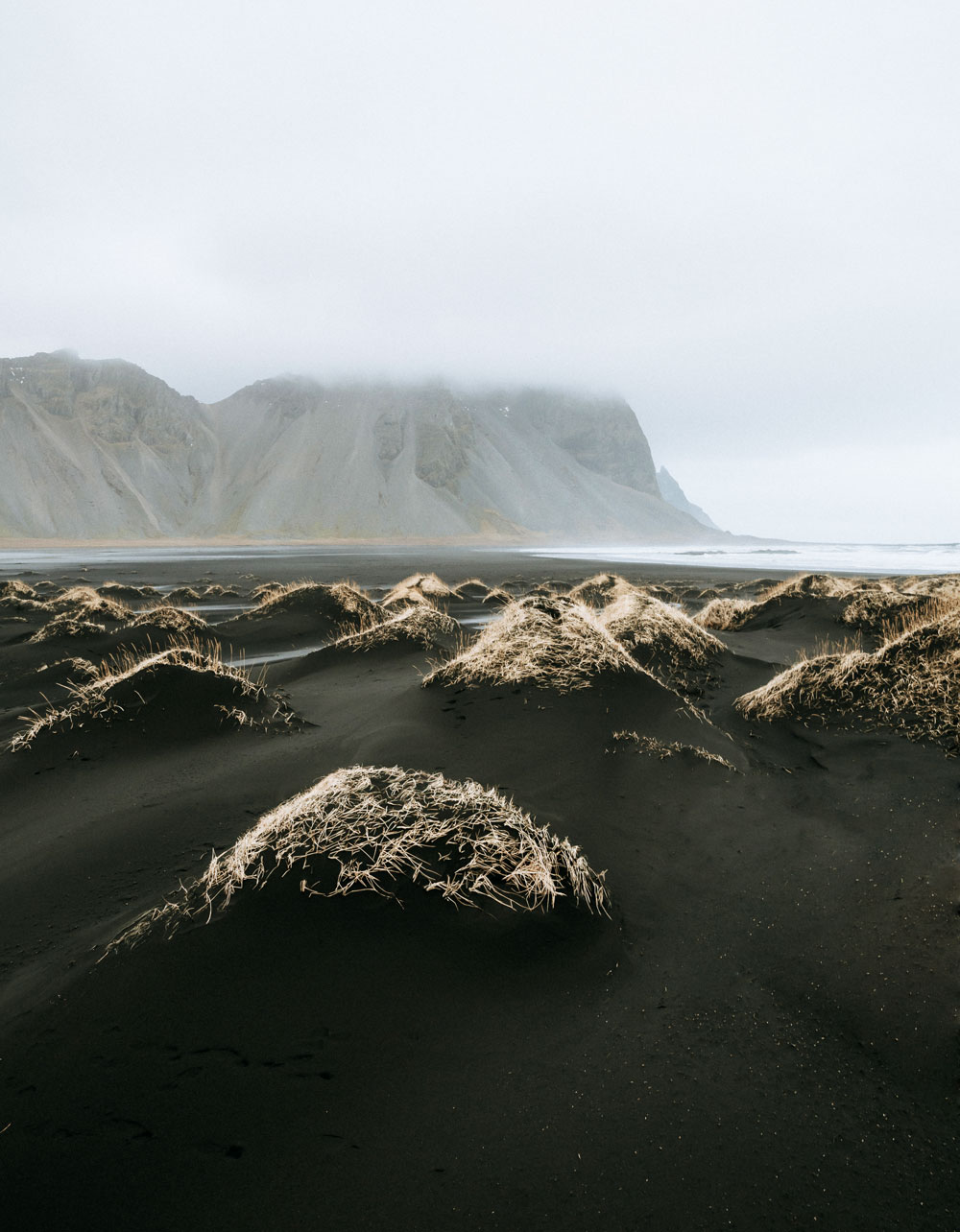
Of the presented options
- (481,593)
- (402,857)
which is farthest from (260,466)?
(402,857)

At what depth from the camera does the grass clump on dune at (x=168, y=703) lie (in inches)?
323

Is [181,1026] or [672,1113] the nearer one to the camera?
[672,1113]

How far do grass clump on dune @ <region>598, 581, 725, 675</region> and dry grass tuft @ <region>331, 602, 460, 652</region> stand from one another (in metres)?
4.54

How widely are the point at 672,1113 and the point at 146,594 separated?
32.5 meters

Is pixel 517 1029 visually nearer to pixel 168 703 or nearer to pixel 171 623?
pixel 168 703

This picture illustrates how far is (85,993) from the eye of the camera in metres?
3.40

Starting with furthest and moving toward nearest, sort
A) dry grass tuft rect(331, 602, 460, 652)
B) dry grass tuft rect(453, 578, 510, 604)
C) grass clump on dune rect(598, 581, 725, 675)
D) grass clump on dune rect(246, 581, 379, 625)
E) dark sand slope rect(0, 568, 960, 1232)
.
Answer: dry grass tuft rect(453, 578, 510, 604)
grass clump on dune rect(246, 581, 379, 625)
dry grass tuft rect(331, 602, 460, 652)
grass clump on dune rect(598, 581, 725, 675)
dark sand slope rect(0, 568, 960, 1232)

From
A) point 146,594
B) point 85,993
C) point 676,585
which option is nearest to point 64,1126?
point 85,993

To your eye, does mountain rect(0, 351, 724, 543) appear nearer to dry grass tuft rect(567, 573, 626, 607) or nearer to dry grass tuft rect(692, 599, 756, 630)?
dry grass tuft rect(567, 573, 626, 607)

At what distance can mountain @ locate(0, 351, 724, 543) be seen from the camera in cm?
12850

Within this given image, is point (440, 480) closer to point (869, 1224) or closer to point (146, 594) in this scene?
point (146, 594)

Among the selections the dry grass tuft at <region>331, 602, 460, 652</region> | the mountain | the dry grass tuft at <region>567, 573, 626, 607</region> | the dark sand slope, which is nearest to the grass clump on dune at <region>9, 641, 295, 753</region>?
the dark sand slope

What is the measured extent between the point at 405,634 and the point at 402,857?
10906 millimetres

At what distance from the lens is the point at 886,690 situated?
8305mm
